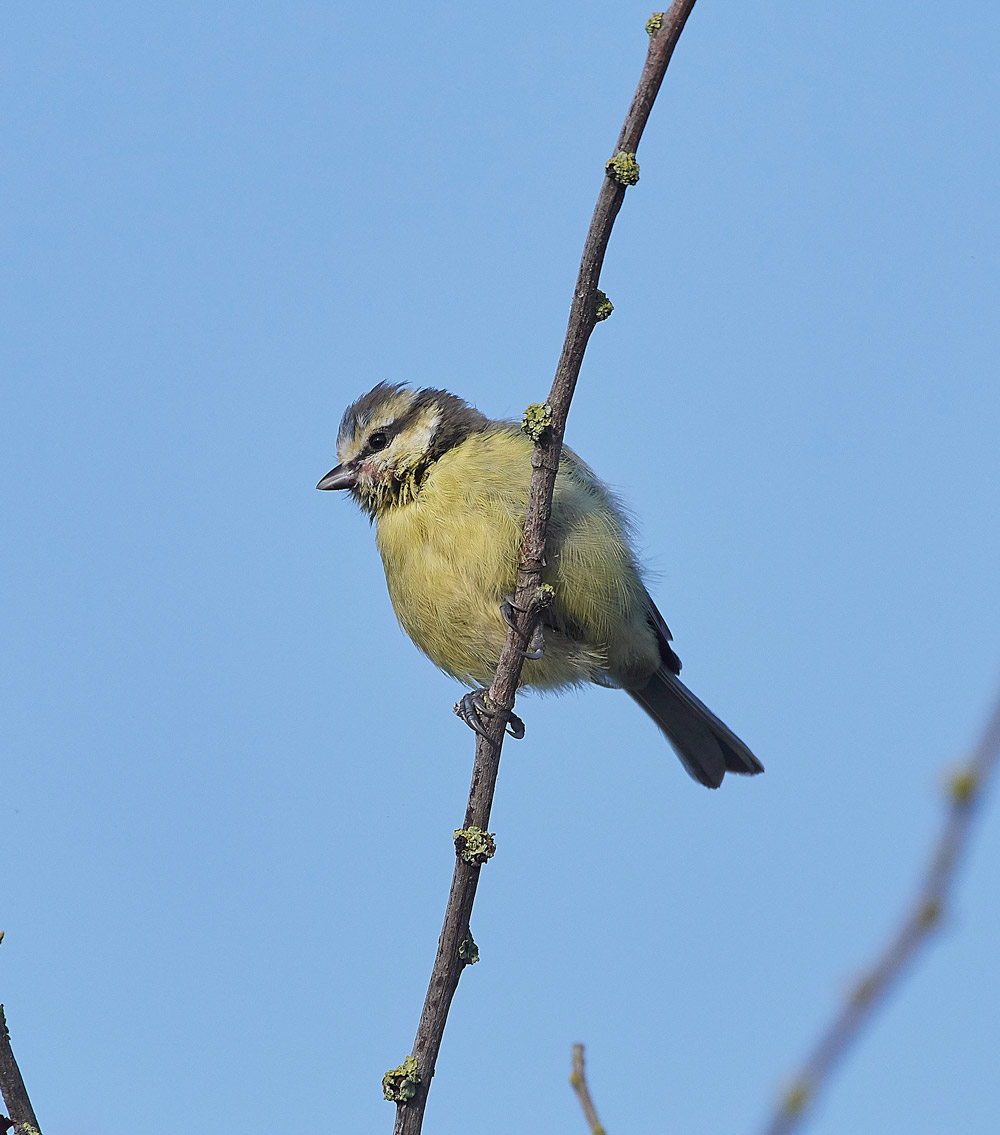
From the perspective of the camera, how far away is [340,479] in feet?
19.3

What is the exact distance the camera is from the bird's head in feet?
18.0

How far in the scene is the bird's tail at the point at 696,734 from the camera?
22.2 feet

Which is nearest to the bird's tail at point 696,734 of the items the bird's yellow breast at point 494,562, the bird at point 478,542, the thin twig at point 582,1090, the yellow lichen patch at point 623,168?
the bird at point 478,542

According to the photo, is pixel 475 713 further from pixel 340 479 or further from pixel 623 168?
pixel 623 168

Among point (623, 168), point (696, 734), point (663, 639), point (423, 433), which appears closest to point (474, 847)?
point (623, 168)

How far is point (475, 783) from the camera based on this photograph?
3529mm

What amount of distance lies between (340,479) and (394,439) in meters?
0.36

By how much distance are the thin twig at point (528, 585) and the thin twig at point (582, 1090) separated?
2.50 ft

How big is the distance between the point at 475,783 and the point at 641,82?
76.4 inches

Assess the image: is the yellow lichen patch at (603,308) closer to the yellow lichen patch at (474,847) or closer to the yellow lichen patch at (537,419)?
the yellow lichen patch at (537,419)

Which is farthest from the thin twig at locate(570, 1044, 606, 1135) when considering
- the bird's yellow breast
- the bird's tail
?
the bird's tail

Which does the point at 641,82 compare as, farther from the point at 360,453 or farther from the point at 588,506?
the point at 360,453

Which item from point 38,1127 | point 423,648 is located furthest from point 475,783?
point 423,648

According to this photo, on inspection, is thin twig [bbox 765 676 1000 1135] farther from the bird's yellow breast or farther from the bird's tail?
the bird's tail
